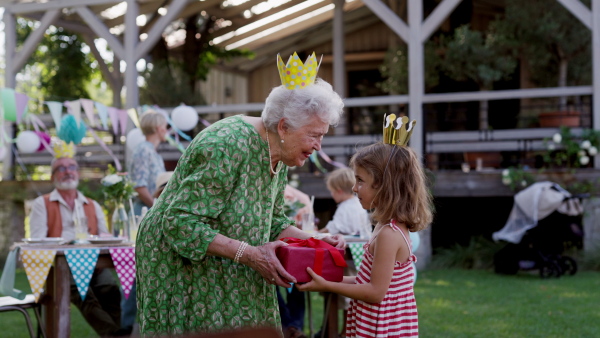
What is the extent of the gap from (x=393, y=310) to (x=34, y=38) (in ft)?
32.6

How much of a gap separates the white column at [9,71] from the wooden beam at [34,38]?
0.38 feet

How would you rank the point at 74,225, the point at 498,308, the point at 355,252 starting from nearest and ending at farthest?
1. the point at 355,252
2. the point at 74,225
3. the point at 498,308

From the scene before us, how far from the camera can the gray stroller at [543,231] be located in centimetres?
880

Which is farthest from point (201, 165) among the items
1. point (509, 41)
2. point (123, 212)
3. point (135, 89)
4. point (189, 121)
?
point (509, 41)

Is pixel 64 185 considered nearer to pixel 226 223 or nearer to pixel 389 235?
pixel 226 223

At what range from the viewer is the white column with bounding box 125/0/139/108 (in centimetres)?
1117

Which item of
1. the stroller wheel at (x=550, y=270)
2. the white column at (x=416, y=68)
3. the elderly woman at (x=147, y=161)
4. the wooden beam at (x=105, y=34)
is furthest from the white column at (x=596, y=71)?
the wooden beam at (x=105, y=34)

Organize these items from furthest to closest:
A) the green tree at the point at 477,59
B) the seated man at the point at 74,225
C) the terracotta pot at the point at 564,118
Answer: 1. the green tree at the point at 477,59
2. the terracotta pot at the point at 564,118
3. the seated man at the point at 74,225

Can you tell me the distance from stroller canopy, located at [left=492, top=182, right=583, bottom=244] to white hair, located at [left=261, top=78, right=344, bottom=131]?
253 inches

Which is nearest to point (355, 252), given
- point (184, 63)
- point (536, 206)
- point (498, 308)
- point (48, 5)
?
point (498, 308)

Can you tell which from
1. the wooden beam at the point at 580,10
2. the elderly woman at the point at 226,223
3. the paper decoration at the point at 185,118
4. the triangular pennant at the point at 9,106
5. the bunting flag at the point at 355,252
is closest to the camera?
the elderly woman at the point at 226,223

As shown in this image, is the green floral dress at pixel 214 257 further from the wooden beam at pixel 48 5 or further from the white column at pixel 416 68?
the wooden beam at pixel 48 5

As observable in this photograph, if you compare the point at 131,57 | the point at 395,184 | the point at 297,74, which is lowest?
the point at 395,184

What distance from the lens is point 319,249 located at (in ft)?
9.45
